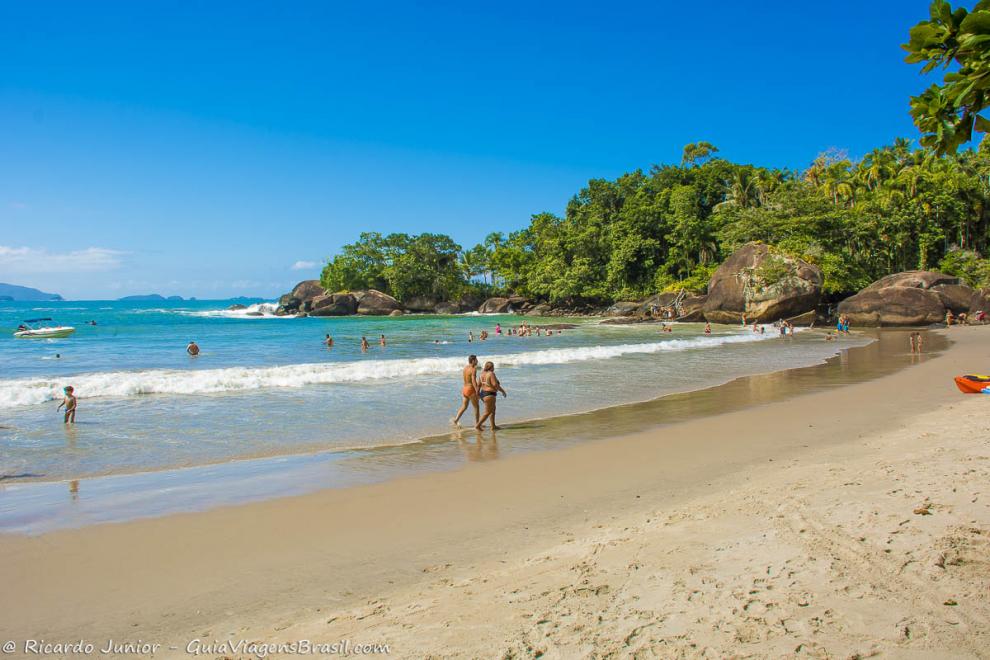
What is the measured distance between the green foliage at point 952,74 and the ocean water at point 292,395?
7792 millimetres

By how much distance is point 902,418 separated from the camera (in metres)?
11.1

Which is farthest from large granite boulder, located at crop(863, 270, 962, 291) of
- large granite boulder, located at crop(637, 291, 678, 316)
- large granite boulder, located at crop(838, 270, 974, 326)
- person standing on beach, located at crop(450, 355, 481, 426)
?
person standing on beach, located at crop(450, 355, 481, 426)

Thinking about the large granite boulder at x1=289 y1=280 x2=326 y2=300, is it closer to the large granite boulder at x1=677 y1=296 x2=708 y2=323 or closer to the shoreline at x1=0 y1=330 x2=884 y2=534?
the large granite boulder at x1=677 y1=296 x2=708 y2=323

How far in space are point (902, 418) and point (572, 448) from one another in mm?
6592

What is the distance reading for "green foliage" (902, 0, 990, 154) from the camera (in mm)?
2832

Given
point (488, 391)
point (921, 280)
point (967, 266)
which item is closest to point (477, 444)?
point (488, 391)

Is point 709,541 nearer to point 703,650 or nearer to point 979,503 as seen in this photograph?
point 703,650

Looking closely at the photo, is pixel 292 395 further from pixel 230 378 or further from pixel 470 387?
pixel 470 387

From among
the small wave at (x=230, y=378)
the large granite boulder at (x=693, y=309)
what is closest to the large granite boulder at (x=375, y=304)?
the large granite boulder at (x=693, y=309)

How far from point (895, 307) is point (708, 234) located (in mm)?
23995

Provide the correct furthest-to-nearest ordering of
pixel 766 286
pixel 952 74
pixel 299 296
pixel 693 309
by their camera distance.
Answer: pixel 299 296
pixel 693 309
pixel 766 286
pixel 952 74

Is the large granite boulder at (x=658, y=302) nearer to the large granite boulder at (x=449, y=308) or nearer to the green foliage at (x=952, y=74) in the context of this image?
the large granite boulder at (x=449, y=308)

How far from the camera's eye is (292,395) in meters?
16.8

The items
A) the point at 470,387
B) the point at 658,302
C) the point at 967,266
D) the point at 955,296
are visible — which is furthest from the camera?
the point at 658,302
